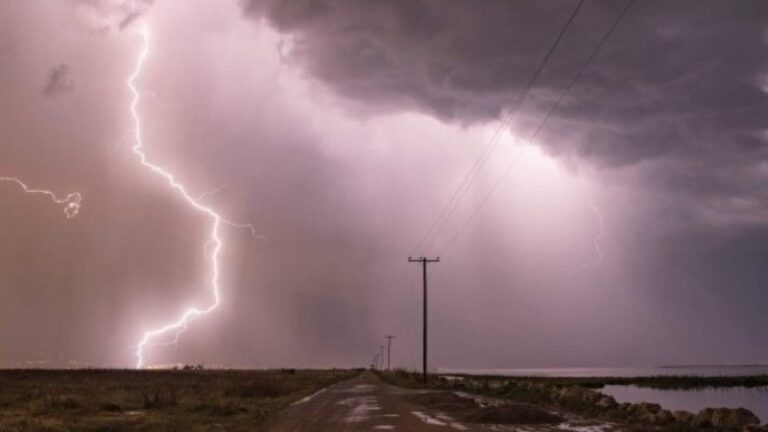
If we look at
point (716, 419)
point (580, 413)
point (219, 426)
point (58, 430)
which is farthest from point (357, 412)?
point (716, 419)

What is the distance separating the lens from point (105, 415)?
104 ft

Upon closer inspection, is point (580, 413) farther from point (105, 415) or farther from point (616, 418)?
point (105, 415)

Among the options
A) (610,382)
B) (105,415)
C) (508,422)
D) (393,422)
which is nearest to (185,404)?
(105,415)

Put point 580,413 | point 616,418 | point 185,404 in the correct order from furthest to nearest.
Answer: point 185,404 < point 580,413 < point 616,418

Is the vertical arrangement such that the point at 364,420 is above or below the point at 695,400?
above

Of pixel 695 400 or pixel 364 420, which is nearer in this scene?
pixel 364 420

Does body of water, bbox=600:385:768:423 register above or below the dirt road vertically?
below

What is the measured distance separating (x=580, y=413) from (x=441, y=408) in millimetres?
6747

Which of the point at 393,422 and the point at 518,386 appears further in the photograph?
the point at 518,386

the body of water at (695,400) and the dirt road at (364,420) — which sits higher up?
the dirt road at (364,420)

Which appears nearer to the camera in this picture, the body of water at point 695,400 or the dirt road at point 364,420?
the dirt road at point 364,420

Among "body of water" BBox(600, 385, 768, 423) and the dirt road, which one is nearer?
the dirt road

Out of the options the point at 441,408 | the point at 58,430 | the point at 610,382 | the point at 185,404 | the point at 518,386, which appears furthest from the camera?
the point at 610,382

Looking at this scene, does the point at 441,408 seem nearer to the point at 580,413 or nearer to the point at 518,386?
the point at 580,413
